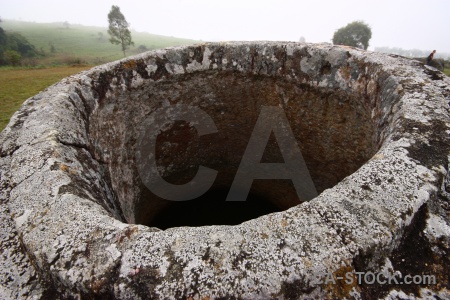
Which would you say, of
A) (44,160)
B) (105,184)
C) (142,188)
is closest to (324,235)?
(44,160)

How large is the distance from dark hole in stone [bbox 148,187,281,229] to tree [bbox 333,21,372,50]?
128 feet

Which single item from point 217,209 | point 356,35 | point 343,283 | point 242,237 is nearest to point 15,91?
point 217,209

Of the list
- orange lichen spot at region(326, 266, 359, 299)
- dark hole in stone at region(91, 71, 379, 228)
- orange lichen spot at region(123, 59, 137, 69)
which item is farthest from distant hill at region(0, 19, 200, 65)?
orange lichen spot at region(326, 266, 359, 299)

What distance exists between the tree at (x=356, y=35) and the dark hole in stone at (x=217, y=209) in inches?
1539

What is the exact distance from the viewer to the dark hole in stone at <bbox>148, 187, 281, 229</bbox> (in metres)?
5.63

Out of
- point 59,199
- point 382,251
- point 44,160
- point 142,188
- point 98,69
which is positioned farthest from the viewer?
point 142,188

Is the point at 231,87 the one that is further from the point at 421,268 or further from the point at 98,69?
the point at 421,268

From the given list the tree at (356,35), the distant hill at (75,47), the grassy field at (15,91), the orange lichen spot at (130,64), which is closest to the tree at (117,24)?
the distant hill at (75,47)

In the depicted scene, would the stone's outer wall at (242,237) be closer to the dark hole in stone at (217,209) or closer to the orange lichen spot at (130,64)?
the orange lichen spot at (130,64)

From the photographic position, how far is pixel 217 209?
19.5 ft

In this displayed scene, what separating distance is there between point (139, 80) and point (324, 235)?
301 cm

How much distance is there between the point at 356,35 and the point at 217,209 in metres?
41.5

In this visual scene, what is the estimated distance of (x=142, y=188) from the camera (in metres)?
4.17

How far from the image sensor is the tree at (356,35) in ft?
128
